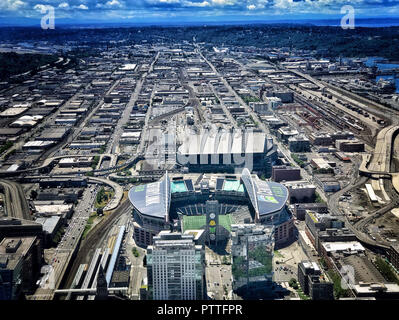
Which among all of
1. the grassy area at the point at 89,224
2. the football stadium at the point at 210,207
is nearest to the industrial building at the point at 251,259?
the football stadium at the point at 210,207

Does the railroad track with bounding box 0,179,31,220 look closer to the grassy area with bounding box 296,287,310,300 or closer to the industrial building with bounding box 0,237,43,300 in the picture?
the industrial building with bounding box 0,237,43,300

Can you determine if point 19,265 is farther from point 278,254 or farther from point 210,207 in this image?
point 278,254

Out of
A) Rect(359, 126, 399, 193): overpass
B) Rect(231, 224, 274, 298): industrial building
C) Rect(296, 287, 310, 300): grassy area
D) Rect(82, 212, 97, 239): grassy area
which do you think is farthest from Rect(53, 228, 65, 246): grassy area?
Rect(359, 126, 399, 193): overpass

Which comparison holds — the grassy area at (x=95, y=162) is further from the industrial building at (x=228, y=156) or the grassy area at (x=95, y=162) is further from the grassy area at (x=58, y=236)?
the grassy area at (x=58, y=236)

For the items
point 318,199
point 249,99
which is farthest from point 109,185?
point 249,99
